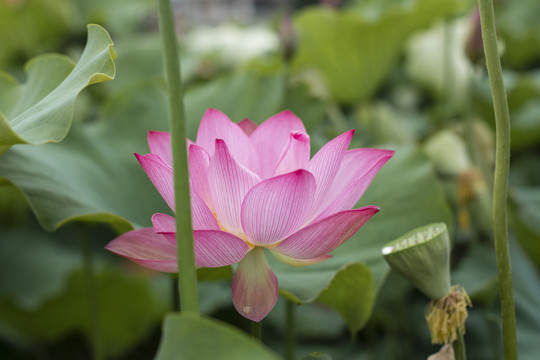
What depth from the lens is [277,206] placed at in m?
0.32

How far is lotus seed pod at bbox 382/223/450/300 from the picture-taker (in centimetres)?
34

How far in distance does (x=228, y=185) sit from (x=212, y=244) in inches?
1.5

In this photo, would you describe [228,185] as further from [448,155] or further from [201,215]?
[448,155]

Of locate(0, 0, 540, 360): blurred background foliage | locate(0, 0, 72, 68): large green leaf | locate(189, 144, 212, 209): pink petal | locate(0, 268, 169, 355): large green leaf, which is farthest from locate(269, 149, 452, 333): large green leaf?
locate(0, 0, 72, 68): large green leaf

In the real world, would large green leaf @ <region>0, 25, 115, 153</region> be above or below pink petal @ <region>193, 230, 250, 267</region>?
above

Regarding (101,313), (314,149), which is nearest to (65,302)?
(101,313)

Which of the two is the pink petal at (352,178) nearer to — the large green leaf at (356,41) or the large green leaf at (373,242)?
the large green leaf at (373,242)

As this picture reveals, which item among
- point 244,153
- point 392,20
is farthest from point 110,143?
point 392,20

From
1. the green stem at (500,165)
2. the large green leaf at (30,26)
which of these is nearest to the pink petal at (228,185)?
the green stem at (500,165)

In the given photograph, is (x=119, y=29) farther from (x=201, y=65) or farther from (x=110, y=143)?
(x=110, y=143)

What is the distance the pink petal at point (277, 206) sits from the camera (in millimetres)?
315

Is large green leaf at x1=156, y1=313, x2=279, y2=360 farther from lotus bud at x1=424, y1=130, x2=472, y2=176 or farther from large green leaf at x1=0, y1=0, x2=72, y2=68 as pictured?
large green leaf at x1=0, y1=0, x2=72, y2=68

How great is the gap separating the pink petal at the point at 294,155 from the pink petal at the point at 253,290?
0.06m

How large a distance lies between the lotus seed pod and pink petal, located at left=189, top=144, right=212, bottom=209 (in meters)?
0.12
